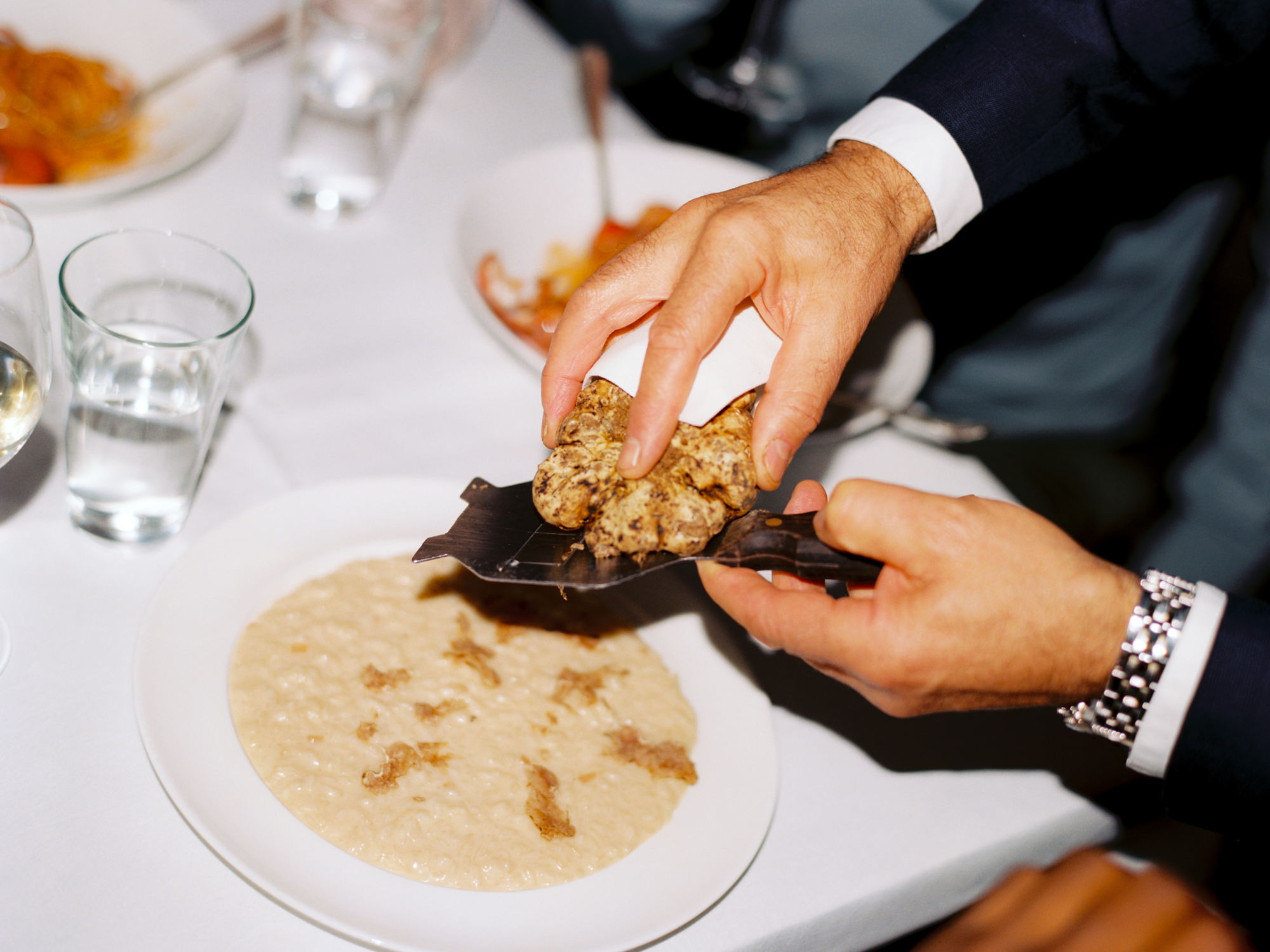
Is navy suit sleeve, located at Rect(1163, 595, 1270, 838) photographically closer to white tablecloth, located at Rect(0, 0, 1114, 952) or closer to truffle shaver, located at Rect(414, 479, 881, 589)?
white tablecloth, located at Rect(0, 0, 1114, 952)

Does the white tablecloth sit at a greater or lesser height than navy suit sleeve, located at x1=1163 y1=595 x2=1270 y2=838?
lesser

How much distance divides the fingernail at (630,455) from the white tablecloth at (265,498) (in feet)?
1.70

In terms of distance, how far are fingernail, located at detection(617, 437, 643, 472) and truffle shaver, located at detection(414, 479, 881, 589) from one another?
11 centimetres

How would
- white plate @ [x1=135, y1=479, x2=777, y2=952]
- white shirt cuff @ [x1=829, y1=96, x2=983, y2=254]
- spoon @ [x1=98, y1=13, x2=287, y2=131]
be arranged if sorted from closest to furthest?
white plate @ [x1=135, y1=479, x2=777, y2=952]
white shirt cuff @ [x1=829, y1=96, x2=983, y2=254]
spoon @ [x1=98, y1=13, x2=287, y2=131]

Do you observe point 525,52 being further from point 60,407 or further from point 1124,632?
point 1124,632

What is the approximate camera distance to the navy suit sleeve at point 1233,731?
126 centimetres

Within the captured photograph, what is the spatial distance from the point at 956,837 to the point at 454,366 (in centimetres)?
115

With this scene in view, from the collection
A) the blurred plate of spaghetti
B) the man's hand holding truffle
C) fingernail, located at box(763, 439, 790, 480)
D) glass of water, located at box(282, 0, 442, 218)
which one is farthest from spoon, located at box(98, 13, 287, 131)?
fingernail, located at box(763, 439, 790, 480)

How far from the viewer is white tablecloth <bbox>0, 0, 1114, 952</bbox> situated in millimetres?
1108

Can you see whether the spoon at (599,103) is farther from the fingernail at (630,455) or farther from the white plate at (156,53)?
the fingernail at (630,455)

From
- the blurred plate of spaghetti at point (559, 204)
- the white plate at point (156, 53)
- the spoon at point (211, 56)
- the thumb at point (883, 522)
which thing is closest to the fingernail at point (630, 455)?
the thumb at point (883, 522)

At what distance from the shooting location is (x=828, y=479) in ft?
6.04

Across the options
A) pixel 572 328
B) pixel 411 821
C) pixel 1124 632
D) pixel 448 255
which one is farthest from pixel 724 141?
pixel 411 821

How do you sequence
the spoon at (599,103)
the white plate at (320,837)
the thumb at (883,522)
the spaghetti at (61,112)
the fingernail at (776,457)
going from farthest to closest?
1. the spoon at (599,103)
2. the spaghetti at (61,112)
3. the fingernail at (776,457)
4. the thumb at (883,522)
5. the white plate at (320,837)
